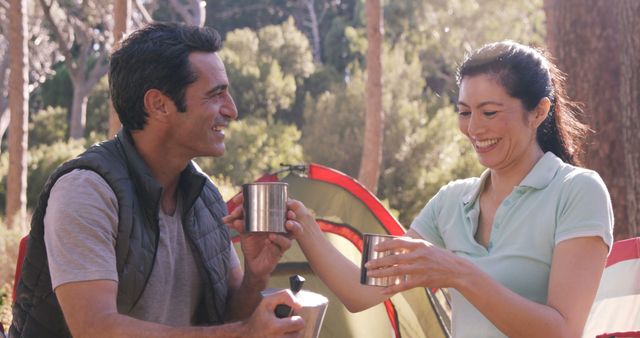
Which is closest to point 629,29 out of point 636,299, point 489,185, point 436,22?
point 636,299

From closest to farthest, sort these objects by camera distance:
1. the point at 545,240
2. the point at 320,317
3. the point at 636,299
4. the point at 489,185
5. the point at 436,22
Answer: the point at 320,317 < the point at 545,240 < the point at 489,185 < the point at 636,299 < the point at 436,22

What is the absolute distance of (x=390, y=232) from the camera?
4867 millimetres

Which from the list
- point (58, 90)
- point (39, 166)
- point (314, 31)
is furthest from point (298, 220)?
point (314, 31)

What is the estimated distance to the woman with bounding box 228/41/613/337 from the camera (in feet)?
7.65

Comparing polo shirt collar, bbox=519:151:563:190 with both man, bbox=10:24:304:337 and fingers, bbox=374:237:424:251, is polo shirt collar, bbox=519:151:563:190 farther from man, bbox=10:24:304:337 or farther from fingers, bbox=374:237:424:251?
man, bbox=10:24:304:337

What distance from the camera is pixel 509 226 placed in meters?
2.63

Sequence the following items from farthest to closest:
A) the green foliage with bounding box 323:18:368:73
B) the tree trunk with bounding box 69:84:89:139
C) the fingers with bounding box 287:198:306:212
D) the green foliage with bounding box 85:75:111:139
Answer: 1. the green foliage with bounding box 323:18:368:73
2. the green foliage with bounding box 85:75:111:139
3. the tree trunk with bounding box 69:84:89:139
4. the fingers with bounding box 287:198:306:212

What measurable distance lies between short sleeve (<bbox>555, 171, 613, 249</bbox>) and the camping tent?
1.91 metres

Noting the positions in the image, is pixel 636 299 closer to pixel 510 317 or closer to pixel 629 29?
Result: pixel 510 317

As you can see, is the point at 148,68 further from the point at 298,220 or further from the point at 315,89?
the point at 315,89

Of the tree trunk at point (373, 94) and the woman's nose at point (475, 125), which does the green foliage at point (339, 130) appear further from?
the woman's nose at point (475, 125)

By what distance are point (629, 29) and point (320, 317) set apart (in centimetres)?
392

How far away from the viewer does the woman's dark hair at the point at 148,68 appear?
2561 mm

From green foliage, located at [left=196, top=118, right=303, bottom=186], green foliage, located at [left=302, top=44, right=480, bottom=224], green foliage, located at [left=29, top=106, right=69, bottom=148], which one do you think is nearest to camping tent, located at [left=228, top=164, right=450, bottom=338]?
green foliage, located at [left=302, top=44, right=480, bottom=224]
